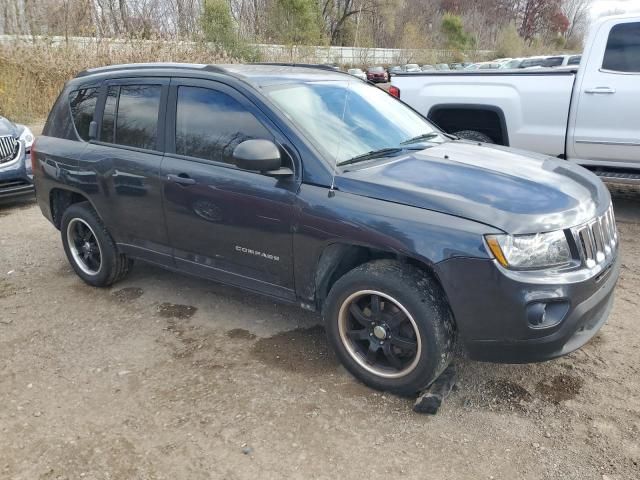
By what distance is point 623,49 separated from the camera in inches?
240

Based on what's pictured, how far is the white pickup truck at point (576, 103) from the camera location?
236 inches

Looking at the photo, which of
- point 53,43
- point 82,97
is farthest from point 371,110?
point 53,43

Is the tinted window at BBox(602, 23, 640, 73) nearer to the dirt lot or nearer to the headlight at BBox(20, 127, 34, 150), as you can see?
the dirt lot

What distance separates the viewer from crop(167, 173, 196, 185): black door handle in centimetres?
368

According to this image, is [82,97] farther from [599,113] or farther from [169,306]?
[599,113]

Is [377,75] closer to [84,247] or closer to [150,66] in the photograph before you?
[150,66]

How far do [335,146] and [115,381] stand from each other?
6.46 ft

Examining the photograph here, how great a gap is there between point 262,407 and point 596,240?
6.70ft

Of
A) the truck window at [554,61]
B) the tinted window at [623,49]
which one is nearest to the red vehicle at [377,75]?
the tinted window at [623,49]

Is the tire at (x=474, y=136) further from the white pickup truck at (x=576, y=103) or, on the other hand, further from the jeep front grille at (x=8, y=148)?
the jeep front grille at (x=8, y=148)

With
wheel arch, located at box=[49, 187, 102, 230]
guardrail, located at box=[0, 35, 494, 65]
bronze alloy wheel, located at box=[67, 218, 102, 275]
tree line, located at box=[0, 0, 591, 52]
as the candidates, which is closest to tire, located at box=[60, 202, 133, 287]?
bronze alloy wheel, located at box=[67, 218, 102, 275]

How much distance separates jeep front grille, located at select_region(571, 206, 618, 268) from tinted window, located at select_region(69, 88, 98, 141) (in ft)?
12.1

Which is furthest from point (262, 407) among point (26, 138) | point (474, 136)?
point (26, 138)

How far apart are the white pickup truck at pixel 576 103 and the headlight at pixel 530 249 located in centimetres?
379
